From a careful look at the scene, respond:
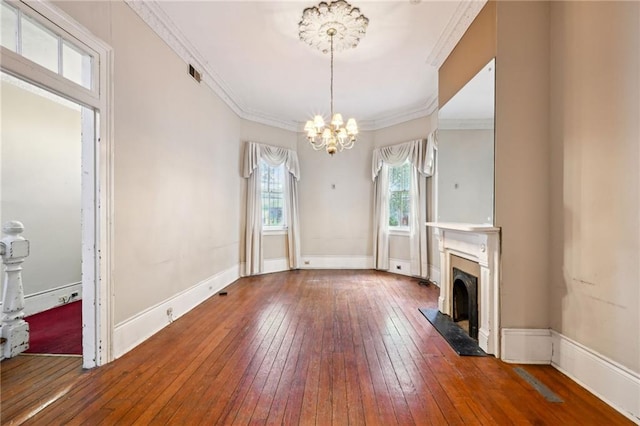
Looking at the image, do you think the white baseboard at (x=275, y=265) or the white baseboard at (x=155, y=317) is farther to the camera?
the white baseboard at (x=275, y=265)

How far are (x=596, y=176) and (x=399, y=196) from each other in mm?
4102

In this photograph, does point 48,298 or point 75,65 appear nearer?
point 75,65

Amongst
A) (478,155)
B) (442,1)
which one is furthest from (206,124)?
(478,155)

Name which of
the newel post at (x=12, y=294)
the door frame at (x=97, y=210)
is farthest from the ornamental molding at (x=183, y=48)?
the newel post at (x=12, y=294)

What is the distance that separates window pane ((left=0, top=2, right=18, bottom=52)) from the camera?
1.70m

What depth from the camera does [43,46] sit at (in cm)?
197

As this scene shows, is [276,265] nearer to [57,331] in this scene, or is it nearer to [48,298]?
[48,298]

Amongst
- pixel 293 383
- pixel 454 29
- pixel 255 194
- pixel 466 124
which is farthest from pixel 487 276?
pixel 255 194

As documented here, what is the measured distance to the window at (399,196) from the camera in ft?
19.6

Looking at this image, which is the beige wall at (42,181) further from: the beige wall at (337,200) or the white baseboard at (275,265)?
the beige wall at (337,200)

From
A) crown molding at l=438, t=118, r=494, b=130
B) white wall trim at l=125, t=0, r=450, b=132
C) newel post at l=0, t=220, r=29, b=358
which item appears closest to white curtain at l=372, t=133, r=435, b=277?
white wall trim at l=125, t=0, r=450, b=132

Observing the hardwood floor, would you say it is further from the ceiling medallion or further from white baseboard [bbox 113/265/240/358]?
the ceiling medallion

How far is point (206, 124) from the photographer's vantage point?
4.22 metres

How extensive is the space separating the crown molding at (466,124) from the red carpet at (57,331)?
4.16 m
